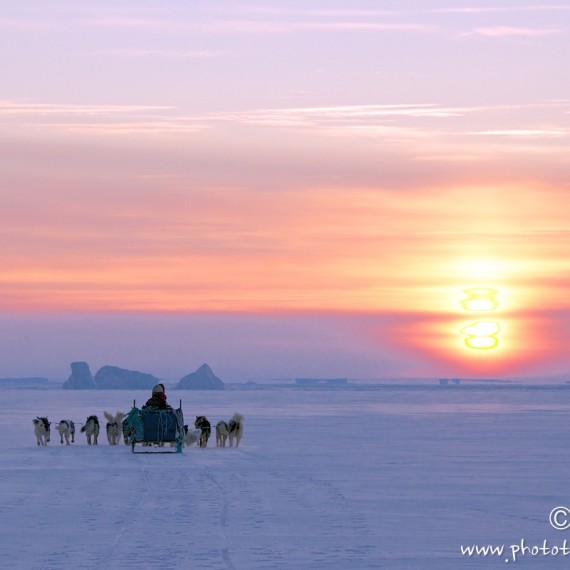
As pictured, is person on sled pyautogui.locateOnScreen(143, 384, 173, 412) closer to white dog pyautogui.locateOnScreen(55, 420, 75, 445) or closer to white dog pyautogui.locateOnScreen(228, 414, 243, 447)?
white dog pyautogui.locateOnScreen(228, 414, 243, 447)

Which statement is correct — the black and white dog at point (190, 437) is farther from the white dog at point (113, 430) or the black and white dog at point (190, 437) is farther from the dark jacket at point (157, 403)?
the dark jacket at point (157, 403)

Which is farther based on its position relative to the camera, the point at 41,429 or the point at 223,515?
the point at 41,429

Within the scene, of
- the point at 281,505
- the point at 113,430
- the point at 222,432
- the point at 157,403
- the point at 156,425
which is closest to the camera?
the point at 281,505

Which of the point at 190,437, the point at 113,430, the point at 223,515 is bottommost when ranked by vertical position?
the point at 223,515

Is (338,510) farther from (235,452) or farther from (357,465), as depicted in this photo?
(235,452)

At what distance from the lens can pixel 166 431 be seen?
88.1 feet

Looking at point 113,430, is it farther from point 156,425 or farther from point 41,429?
point 156,425

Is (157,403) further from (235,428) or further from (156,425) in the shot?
(235,428)

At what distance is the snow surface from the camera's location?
38.6 feet

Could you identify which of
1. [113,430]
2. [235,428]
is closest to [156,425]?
[235,428]

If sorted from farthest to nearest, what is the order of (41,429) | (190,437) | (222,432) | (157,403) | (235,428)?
1. (41,429)
2. (235,428)
3. (222,432)
4. (190,437)
5. (157,403)

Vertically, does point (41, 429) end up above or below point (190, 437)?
above

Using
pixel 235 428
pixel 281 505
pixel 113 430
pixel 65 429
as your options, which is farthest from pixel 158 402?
pixel 281 505

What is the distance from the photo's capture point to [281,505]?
52.5ft
